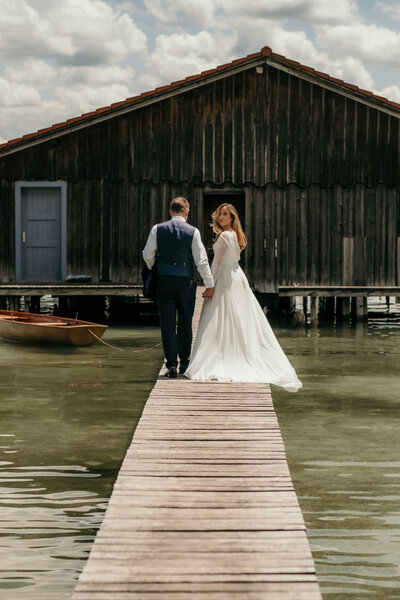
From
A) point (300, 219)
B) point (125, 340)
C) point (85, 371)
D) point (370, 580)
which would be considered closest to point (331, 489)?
point (370, 580)

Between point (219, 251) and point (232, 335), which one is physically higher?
point (219, 251)

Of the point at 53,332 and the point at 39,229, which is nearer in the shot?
the point at 53,332

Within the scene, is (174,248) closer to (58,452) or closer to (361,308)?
(58,452)

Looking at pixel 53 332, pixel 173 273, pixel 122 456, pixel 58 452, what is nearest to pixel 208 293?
pixel 173 273

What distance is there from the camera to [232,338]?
32.8ft

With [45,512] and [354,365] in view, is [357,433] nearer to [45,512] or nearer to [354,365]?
[45,512]

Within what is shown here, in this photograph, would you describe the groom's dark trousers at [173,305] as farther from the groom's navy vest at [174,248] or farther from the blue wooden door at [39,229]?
the blue wooden door at [39,229]

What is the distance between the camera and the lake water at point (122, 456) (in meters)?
5.64

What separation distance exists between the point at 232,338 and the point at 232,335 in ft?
0.11

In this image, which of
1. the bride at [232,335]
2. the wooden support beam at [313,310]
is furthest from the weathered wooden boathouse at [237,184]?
the bride at [232,335]

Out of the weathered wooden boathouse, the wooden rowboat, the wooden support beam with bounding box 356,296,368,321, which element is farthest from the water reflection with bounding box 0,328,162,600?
the wooden support beam with bounding box 356,296,368,321

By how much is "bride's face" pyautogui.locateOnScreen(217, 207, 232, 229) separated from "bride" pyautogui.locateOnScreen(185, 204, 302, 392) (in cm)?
5

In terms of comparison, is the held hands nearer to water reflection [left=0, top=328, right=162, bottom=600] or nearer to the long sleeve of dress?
the long sleeve of dress

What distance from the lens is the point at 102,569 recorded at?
4.45 metres
